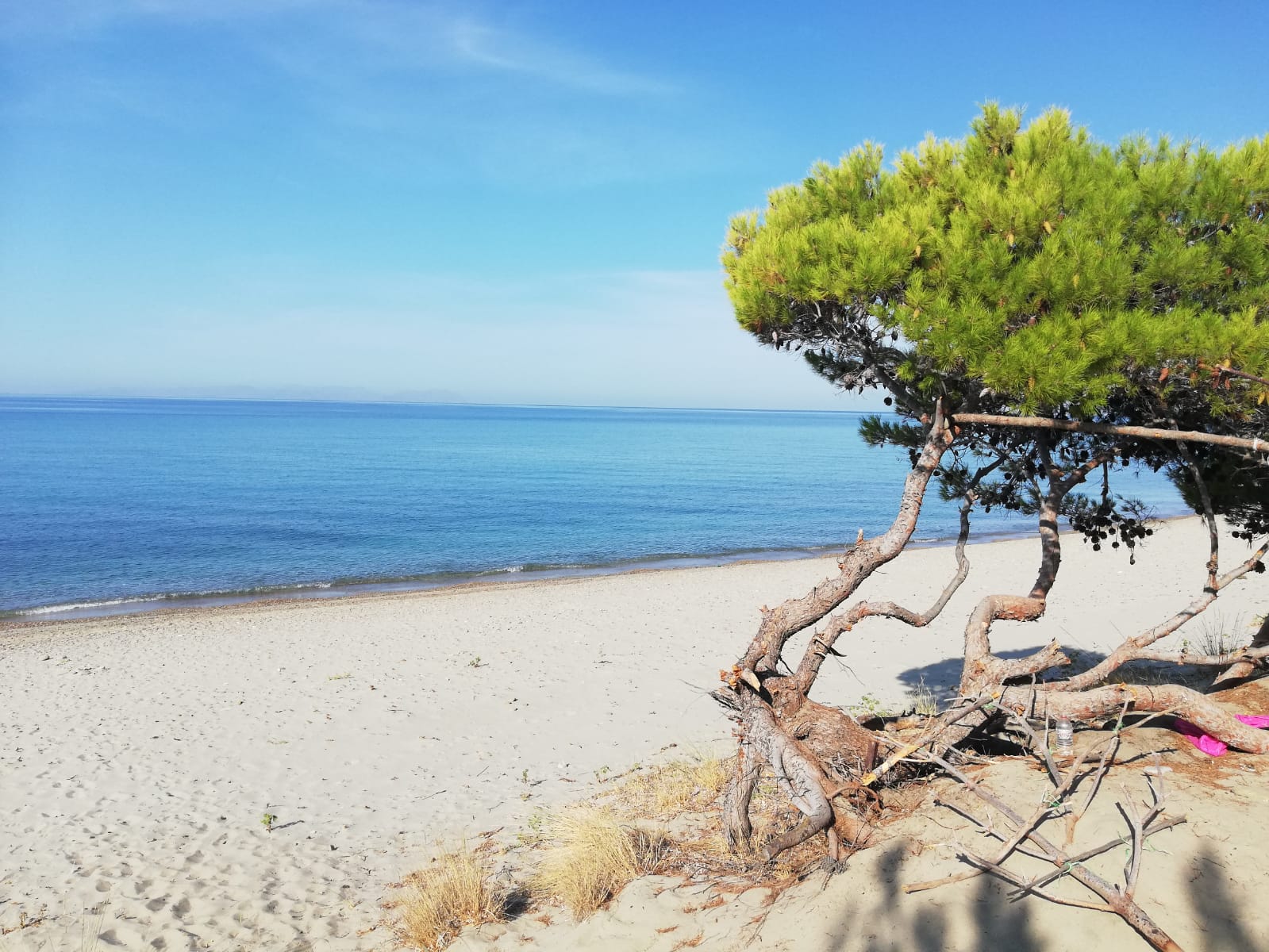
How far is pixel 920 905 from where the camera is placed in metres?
3.99

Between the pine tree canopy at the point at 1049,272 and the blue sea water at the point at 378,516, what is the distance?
6274 millimetres

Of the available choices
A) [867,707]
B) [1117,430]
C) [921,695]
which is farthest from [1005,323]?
[921,695]

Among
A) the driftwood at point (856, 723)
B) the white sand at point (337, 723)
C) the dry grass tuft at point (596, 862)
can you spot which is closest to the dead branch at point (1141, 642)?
the driftwood at point (856, 723)

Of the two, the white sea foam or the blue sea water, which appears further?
the blue sea water

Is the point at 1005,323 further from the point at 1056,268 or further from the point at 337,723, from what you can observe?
the point at 337,723

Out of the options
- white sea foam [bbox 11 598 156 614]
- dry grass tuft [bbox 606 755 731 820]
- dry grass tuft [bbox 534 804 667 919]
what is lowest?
white sea foam [bbox 11 598 156 614]

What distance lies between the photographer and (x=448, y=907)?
5.11m

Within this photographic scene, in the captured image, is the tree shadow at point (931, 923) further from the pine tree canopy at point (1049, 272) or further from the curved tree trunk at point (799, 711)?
the pine tree canopy at point (1049, 272)

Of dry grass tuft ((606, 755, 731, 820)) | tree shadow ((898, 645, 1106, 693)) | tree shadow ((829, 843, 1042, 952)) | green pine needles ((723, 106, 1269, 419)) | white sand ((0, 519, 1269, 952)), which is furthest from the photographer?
tree shadow ((898, 645, 1106, 693))

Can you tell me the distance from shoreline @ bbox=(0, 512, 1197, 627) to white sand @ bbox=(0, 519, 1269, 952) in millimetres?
1145

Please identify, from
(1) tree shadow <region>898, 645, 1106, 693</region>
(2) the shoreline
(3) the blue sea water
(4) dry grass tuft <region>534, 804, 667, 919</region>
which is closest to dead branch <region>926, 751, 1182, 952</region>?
(4) dry grass tuft <region>534, 804, 667, 919</region>

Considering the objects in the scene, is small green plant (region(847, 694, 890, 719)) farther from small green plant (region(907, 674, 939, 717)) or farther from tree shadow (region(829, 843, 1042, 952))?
tree shadow (region(829, 843, 1042, 952))

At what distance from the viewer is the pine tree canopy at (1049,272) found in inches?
179

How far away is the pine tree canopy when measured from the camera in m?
4.56
